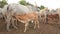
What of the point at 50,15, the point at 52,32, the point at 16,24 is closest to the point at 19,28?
the point at 16,24

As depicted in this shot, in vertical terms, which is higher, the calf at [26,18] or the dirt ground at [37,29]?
the calf at [26,18]

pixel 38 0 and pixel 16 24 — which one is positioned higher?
pixel 38 0

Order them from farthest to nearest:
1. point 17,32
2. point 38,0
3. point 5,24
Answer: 1. point 38,0
2. point 5,24
3. point 17,32

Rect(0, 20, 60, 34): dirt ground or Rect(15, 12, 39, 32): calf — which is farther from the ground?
Rect(15, 12, 39, 32): calf

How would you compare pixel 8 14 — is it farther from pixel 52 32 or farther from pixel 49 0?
pixel 49 0

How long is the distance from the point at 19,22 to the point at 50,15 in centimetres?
80

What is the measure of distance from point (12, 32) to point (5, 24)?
0.30 meters

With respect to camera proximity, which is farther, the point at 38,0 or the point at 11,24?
the point at 38,0

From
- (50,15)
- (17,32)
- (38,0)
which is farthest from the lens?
(38,0)

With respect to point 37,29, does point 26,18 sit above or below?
above

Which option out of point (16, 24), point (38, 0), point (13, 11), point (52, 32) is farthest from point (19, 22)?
point (38, 0)

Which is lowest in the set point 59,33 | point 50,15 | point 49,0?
point 59,33

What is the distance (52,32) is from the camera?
282cm

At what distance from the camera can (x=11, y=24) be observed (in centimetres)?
303
